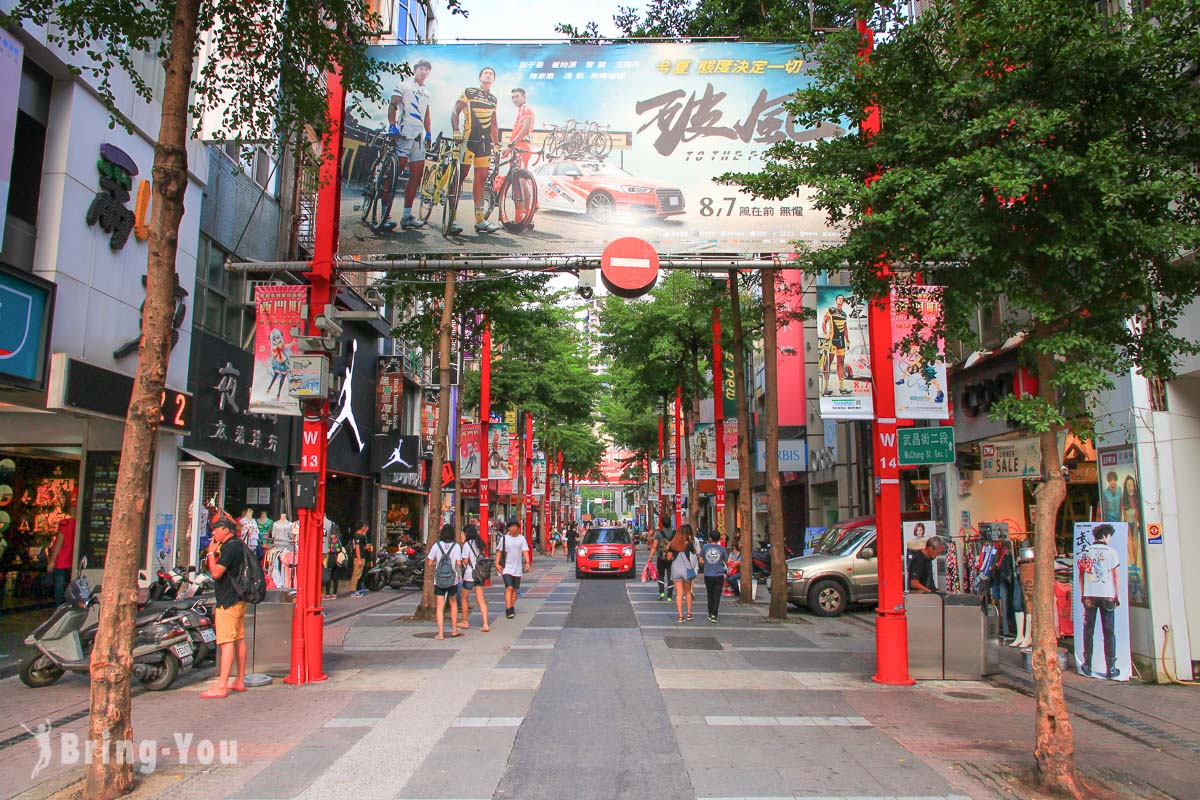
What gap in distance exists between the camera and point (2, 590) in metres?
15.0

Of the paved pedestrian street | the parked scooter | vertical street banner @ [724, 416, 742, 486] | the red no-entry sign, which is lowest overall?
the paved pedestrian street

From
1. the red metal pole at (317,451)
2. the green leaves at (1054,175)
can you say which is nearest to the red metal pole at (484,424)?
the red metal pole at (317,451)

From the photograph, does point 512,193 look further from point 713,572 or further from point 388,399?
point 388,399

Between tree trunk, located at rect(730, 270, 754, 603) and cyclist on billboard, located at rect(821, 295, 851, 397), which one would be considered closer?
cyclist on billboard, located at rect(821, 295, 851, 397)

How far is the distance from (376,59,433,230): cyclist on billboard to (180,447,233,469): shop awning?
6.56m

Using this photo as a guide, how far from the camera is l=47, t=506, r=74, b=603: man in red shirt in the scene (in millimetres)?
13766

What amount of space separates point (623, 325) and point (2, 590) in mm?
18277

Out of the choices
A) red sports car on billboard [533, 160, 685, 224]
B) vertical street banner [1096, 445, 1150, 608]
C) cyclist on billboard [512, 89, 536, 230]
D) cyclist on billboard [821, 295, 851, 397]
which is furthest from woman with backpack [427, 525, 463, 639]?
vertical street banner [1096, 445, 1150, 608]

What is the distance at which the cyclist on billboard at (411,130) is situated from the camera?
12141 millimetres

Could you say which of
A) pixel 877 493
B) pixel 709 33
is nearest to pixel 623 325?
pixel 709 33

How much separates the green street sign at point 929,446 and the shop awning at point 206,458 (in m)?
12.5

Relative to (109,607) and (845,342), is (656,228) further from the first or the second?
(109,607)

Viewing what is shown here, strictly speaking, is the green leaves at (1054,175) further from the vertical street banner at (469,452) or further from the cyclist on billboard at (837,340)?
the vertical street banner at (469,452)

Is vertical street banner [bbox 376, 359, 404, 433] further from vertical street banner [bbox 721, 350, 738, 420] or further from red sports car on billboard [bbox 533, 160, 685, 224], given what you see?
red sports car on billboard [bbox 533, 160, 685, 224]
